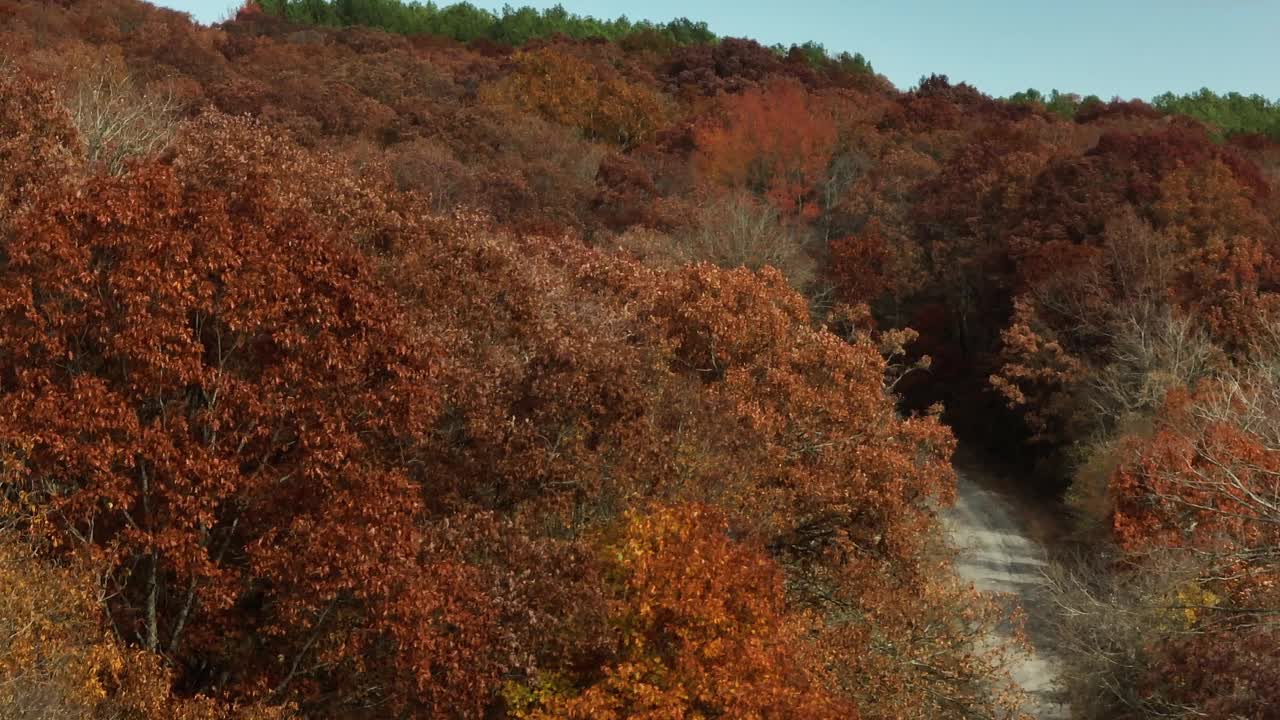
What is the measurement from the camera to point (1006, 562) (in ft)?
A: 142

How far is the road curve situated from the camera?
33.8 meters

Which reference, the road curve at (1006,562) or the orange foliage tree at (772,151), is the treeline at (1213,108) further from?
the road curve at (1006,562)

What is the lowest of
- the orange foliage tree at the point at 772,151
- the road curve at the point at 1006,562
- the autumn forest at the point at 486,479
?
the road curve at the point at 1006,562

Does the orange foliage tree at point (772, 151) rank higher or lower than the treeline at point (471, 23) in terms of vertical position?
lower

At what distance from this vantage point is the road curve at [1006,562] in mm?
33812

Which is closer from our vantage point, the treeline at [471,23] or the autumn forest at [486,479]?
the autumn forest at [486,479]

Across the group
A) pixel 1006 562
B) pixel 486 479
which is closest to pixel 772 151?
pixel 1006 562

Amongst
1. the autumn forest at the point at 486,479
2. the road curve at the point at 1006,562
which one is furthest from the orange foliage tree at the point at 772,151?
the autumn forest at the point at 486,479

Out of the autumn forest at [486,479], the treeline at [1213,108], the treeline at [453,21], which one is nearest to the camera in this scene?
the autumn forest at [486,479]

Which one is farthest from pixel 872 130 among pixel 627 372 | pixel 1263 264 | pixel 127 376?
pixel 127 376

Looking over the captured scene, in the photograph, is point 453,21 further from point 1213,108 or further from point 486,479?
point 486,479

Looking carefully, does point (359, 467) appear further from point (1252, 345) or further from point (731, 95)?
point (731, 95)

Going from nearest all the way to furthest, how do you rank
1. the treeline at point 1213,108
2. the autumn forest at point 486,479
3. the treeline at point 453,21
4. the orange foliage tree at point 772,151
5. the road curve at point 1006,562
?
the autumn forest at point 486,479 → the road curve at point 1006,562 → the orange foliage tree at point 772,151 → the treeline at point 1213,108 → the treeline at point 453,21

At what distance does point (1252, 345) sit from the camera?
41.8 meters
